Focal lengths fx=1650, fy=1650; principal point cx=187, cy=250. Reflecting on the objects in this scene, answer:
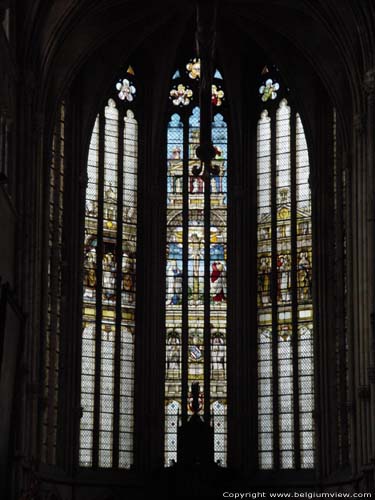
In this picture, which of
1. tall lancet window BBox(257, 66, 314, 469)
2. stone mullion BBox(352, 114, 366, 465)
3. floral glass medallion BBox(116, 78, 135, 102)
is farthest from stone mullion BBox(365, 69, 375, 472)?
floral glass medallion BBox(116, 78, 135, 102)

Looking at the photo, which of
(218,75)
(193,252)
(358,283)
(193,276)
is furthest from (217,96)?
→ (358,283)

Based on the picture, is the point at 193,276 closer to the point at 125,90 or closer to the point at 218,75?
the point at 125,90

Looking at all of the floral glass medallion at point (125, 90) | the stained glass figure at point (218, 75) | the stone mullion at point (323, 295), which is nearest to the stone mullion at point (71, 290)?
the floral glass medallion at point (125, 90)

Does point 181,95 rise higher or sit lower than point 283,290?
higher

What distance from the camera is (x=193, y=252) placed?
1793 inches

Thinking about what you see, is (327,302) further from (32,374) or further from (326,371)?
(32,374)

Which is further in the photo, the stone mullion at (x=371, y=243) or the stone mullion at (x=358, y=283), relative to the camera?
the stone mullion at (x=358, y=283)

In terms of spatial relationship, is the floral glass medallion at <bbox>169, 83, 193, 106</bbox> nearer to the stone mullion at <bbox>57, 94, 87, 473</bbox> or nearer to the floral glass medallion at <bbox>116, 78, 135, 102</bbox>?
the floral glass medallion at <bbox>116, 78, 135, 102</bbox>

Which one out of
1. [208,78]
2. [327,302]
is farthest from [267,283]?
[208,78]

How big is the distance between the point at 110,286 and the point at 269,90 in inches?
282

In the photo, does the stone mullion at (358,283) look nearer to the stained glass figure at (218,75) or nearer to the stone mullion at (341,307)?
the stone mullion at (341,307)

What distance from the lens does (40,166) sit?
39.9 metres

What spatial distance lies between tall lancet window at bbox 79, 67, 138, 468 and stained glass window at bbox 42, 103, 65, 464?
1.19 m

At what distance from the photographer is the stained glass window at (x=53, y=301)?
41.5m
